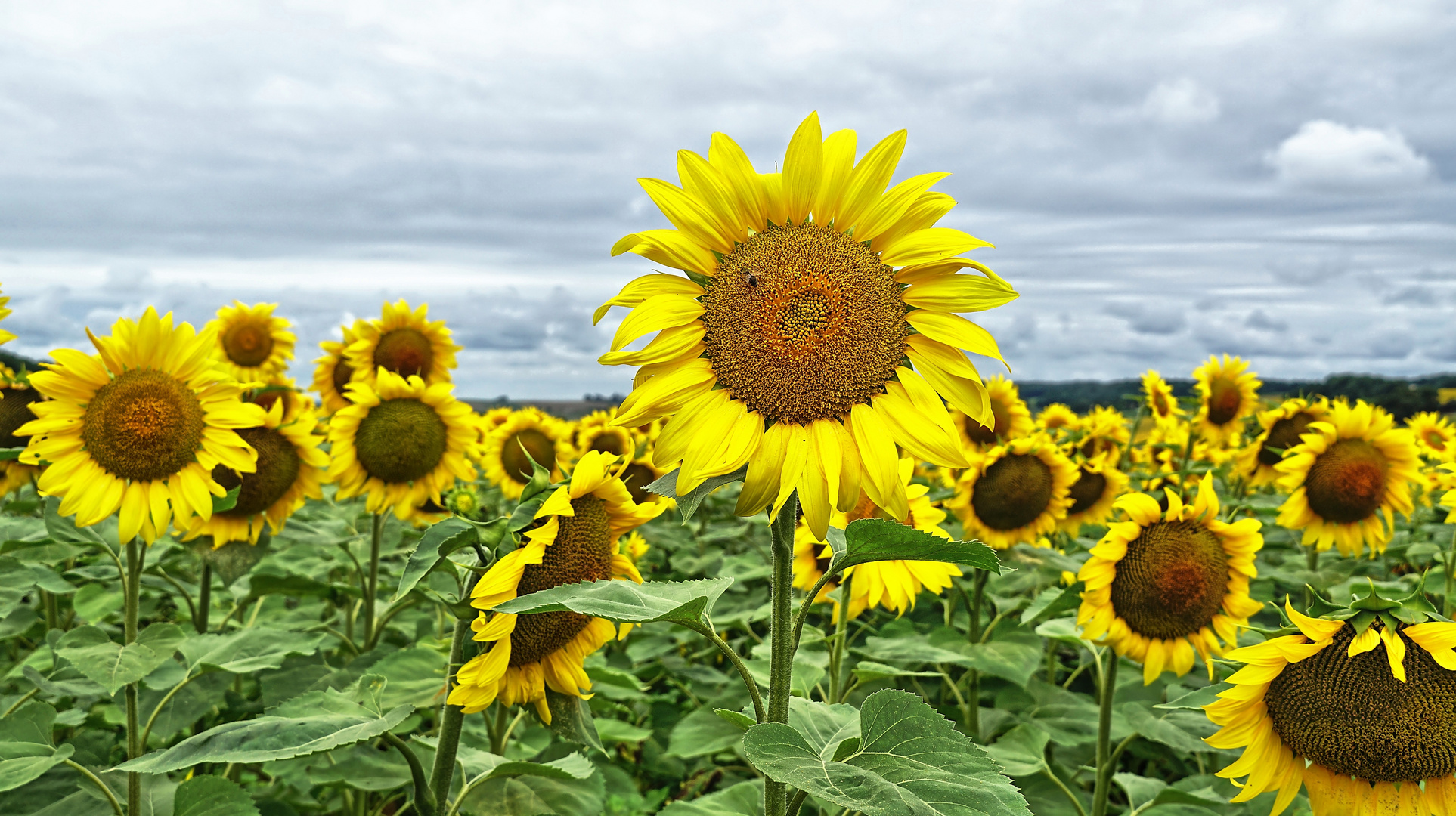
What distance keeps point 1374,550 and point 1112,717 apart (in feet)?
9.09

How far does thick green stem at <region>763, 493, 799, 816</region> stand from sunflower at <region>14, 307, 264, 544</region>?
7.49 ft

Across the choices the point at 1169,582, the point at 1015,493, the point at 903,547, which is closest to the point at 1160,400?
the point at 1015,493

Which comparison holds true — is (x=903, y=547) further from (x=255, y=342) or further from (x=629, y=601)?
(x=255, y=342)

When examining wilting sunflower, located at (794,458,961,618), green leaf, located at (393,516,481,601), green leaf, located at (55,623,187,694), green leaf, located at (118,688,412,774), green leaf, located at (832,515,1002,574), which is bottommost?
green leaf, located at (55,623,187,694)

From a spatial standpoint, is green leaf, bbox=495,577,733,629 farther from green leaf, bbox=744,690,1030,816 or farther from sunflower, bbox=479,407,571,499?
sunflower, bbox=479,407,571,499

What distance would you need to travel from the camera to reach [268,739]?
2010 mm

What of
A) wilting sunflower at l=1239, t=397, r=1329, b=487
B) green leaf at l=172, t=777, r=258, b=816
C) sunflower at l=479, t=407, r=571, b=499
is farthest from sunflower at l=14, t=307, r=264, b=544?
wilting sunflower at l=1239, t=397, r=1329, b=487

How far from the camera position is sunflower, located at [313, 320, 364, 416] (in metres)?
5.89

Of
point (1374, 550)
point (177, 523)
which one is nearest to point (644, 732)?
point (177, 523)

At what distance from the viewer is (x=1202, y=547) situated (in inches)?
127

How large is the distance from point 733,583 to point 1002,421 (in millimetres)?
4649

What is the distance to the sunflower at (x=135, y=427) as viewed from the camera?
9.94 feet

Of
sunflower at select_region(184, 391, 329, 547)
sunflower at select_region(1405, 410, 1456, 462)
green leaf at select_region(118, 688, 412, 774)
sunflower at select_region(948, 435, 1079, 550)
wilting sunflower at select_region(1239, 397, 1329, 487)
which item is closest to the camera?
green leaf at select_region(118, 688, 412, 774)

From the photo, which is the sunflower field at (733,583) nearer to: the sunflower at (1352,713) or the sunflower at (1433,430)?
the sunflower at (1352,713)
